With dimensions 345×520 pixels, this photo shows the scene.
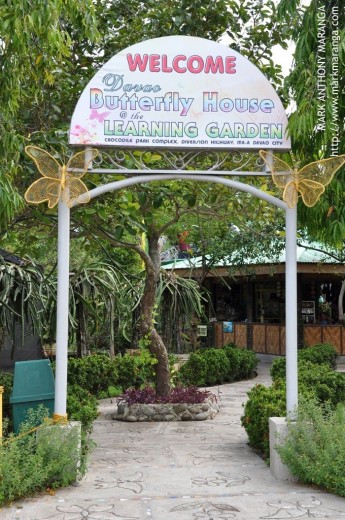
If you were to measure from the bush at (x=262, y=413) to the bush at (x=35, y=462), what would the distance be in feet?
8.49

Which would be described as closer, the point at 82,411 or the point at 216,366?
the point at 82,411

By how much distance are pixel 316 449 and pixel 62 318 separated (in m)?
2.96

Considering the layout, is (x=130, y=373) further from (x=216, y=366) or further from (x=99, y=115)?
(x=99, y=115)

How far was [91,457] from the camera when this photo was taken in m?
8.41

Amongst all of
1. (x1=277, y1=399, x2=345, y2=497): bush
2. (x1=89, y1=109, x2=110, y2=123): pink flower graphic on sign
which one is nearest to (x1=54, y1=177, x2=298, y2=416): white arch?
(x1=277, y1=399, x2=345, y2=497): bush

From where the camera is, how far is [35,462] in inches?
245

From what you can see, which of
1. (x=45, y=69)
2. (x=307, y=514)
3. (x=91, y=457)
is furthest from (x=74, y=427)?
(x=45, y=69)

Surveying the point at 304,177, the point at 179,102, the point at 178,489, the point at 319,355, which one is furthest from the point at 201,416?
the point at 319,355

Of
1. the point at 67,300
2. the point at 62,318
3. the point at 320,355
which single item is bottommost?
the point at 320,355

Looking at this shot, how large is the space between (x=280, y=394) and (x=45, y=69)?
208 inches

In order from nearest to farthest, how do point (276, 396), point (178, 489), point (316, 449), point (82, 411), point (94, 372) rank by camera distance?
point (316, 449), point (178, 489), point (82, 411), point (276, 396), point (94, 372)

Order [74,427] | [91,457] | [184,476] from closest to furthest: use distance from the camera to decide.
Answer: [74,427], [184,476], [91,457]

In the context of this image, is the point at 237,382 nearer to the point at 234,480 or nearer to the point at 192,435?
the point at 192,435

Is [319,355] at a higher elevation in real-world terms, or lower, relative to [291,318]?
lower
